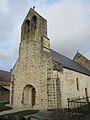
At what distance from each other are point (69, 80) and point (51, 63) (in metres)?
4.19

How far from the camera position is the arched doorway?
69.9 ft

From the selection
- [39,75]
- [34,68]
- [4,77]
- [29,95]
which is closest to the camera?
[39,75]

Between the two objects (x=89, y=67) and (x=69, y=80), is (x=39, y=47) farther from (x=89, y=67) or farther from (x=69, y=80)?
(x=89, y=67)

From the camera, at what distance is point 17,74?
74.5 ft

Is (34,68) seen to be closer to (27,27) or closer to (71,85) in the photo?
(71,85)

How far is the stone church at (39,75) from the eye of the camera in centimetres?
1858

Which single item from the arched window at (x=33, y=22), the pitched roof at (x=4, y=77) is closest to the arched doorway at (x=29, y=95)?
the arched window at (x=33, y=22)

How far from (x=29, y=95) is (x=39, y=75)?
147 inches

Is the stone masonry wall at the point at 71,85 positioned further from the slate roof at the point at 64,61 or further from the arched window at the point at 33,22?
the arched window at the point at 33,22

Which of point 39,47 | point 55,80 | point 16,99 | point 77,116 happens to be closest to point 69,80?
point 55,80

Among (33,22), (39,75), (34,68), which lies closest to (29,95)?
(39,75)

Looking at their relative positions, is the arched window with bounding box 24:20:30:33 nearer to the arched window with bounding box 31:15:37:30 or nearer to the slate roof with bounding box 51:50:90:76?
the arched window with bounding box 31:15:37:30

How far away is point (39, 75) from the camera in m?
19.8

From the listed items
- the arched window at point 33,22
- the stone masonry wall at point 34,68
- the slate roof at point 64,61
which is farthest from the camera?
the arched window at point 33,22
